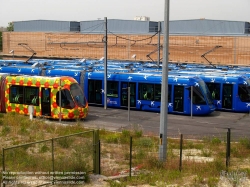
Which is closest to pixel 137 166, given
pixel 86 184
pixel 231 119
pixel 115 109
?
pixel 86 184

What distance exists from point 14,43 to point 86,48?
47.8ft

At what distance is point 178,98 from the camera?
28.8 metres

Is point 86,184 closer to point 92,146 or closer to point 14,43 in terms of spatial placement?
point 92,146

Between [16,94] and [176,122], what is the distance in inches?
353

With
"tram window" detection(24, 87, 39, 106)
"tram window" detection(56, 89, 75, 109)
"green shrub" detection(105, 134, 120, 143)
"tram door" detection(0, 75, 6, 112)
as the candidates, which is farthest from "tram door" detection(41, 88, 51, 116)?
"green shrub" detection(105, 134, 120, 143)

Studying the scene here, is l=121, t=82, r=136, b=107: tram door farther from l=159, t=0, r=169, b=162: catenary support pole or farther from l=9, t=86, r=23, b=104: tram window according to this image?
l=159, t=0, r=169, b=162: catenary support pole

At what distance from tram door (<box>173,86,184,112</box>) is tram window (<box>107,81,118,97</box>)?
451cm

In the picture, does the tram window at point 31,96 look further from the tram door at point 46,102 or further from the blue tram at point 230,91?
the blue tram at point 230,91

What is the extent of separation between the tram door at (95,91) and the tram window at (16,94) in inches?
268

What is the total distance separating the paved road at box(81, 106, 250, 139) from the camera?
23.5m

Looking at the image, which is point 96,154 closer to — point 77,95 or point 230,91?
point 77,95

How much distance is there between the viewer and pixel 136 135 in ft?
68.3

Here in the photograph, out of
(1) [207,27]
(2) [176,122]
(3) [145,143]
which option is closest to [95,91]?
(2) [176,122]

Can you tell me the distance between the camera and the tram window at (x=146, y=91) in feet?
97.7
